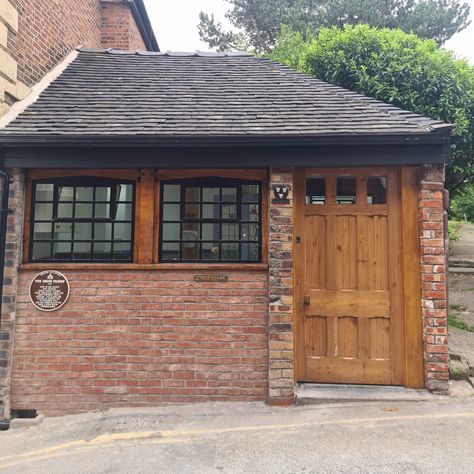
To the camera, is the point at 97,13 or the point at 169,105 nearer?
the point at 169,105

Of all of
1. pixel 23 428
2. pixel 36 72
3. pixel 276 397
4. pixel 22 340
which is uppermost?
pixel 36 72

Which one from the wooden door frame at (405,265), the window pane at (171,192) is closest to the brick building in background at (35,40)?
the window pane at (171,192)

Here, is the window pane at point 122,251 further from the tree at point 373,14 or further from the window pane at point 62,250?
the tree at point 373,14

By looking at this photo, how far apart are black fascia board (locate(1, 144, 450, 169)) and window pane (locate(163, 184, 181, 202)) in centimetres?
28

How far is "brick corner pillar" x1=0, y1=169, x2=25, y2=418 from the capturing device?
4.23 meters

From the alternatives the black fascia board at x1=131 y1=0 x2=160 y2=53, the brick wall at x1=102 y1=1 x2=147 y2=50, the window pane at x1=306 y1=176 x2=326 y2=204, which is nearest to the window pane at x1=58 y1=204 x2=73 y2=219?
the window pane at x1=306 y1=176 x2=326 y2=204

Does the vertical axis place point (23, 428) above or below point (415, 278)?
below

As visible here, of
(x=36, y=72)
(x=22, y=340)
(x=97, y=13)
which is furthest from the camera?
(x=97, y=13)

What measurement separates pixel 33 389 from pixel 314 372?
11.0 feet

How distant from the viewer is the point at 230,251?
14.8ft

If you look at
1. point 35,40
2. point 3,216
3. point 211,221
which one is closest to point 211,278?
point 211,221

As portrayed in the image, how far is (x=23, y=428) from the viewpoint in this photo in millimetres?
4059

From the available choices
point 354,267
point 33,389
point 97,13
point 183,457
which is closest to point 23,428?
point 33,389

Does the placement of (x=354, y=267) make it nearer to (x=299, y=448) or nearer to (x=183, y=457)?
(x=299, y=448)
